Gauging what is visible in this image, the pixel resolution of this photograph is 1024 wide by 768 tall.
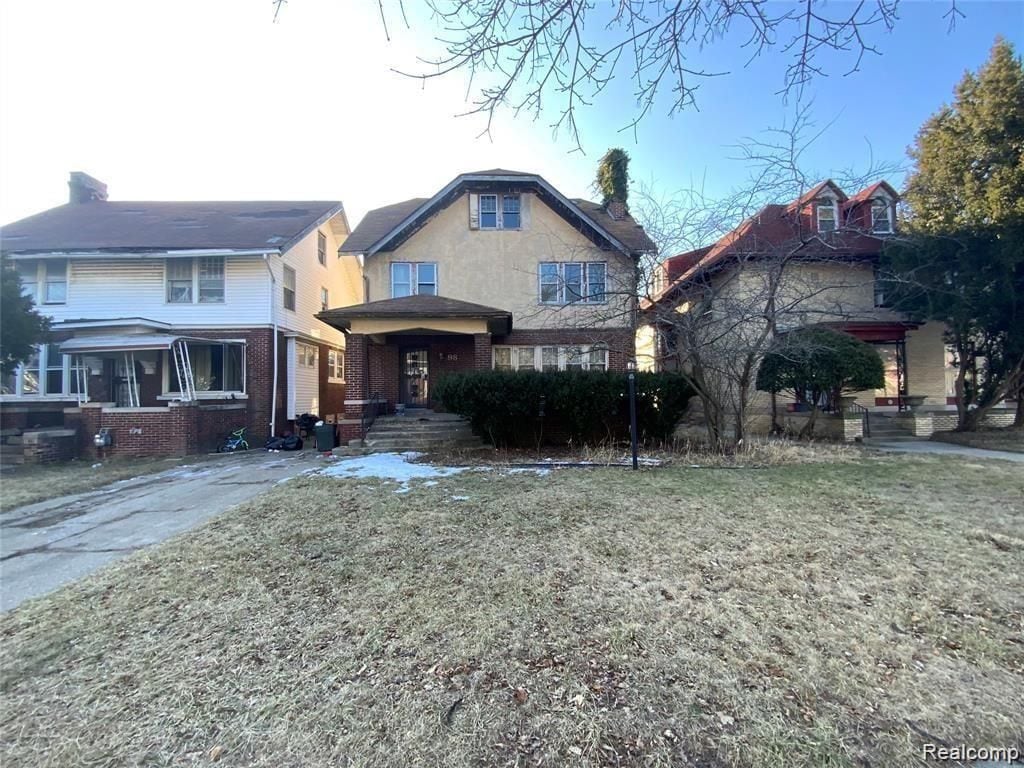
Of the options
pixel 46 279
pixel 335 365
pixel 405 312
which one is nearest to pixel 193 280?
pixel 46 279

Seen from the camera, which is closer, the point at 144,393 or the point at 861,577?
the point at 861,577

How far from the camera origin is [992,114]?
1205 centimetres

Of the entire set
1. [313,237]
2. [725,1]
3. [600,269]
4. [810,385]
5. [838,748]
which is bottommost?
[838,748]

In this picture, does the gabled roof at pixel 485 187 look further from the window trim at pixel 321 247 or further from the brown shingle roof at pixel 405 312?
the brown shingle roof at pixel 405 312

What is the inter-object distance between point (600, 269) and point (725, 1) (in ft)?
35.5

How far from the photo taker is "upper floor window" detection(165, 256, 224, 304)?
14133 millimetres

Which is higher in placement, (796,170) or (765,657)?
(796,170)

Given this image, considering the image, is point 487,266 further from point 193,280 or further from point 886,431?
point 886,431

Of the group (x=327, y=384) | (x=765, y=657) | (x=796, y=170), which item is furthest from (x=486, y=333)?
(x=765, y=657)

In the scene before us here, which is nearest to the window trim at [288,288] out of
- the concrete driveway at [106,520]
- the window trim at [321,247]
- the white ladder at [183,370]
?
the window trim at [321,247]

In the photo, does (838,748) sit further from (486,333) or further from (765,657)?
(486,333)

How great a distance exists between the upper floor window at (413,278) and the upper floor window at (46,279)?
9.80m

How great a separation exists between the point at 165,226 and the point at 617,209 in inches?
622

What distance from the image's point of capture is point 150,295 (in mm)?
14078
